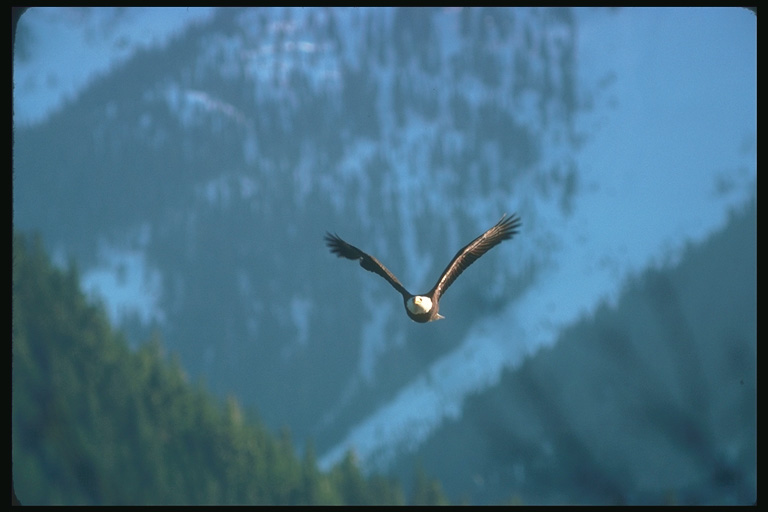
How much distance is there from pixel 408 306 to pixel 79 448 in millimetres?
34275

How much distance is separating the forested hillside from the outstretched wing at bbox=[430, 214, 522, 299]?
30.6 m

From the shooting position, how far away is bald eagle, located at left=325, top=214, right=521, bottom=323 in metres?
6.77

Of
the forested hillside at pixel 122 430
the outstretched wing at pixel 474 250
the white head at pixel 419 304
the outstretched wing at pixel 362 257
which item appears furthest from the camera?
the forested hillside at pixel 122 430

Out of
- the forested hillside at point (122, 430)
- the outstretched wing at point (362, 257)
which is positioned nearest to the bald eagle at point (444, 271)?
the outstretched wing at point (362, 257)

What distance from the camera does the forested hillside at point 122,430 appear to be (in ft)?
123

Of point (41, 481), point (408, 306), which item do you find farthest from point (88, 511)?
point (408, 306)

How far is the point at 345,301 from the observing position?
69250mm

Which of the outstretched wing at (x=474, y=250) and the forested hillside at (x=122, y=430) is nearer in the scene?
the outstretched wing at (x=474, y=250)

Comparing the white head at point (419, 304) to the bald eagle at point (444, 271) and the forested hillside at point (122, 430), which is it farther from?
the forested hillside at point (122, 430)

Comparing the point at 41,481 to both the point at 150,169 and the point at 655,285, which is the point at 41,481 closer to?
the point at 655,285

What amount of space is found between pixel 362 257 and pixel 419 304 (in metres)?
2.02

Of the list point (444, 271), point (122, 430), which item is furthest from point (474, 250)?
point (122, 430)

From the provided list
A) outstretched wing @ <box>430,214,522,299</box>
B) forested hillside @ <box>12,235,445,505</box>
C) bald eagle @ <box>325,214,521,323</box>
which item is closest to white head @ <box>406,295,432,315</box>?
bald eagle @ <box>325,214,521,323</box>

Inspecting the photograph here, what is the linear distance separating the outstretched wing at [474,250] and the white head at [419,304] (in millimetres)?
243
